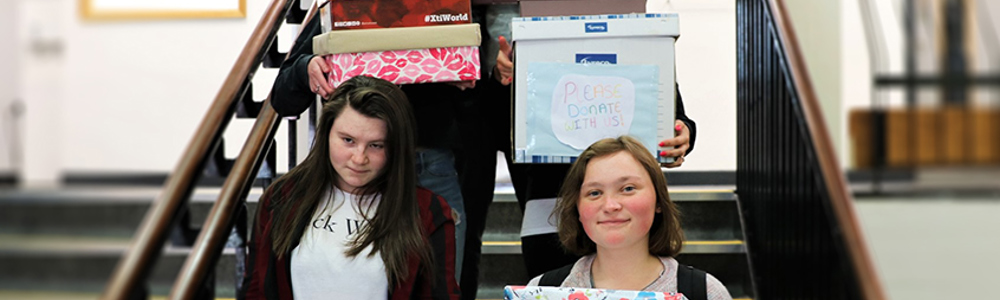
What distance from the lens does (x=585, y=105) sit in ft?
5.98

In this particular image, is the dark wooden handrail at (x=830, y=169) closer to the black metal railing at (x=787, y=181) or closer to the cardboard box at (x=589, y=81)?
the black metal railing at (x=787, y=181)

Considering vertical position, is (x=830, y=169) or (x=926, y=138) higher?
(x=830, y=169)

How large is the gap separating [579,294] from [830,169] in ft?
1.80

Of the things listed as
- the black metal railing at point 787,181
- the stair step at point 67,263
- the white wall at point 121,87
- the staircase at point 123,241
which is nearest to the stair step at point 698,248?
the staircase at point 123,241

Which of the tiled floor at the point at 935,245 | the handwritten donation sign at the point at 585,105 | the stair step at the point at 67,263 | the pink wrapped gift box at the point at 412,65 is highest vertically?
the pink wrapped gift box at the point at 412,65

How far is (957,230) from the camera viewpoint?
4.63 metres

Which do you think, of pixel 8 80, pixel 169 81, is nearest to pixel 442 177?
pixel 169 81

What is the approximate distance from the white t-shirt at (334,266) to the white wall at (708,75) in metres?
3.34

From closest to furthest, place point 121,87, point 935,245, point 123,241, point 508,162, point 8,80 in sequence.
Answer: point 508,162, point 123,241, point 935,245, point 121,87, point 8,80

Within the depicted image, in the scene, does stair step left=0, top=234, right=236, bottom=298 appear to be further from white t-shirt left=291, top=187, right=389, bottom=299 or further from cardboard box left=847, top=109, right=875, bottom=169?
cardboard box left=847, top=109, right=875, bottom=169

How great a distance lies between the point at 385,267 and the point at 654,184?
54 cm

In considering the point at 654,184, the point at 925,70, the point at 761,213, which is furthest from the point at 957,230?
the point at 654,184

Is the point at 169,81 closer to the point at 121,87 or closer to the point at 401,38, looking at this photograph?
the point at 121,87

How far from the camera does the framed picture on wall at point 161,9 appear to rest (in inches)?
183
